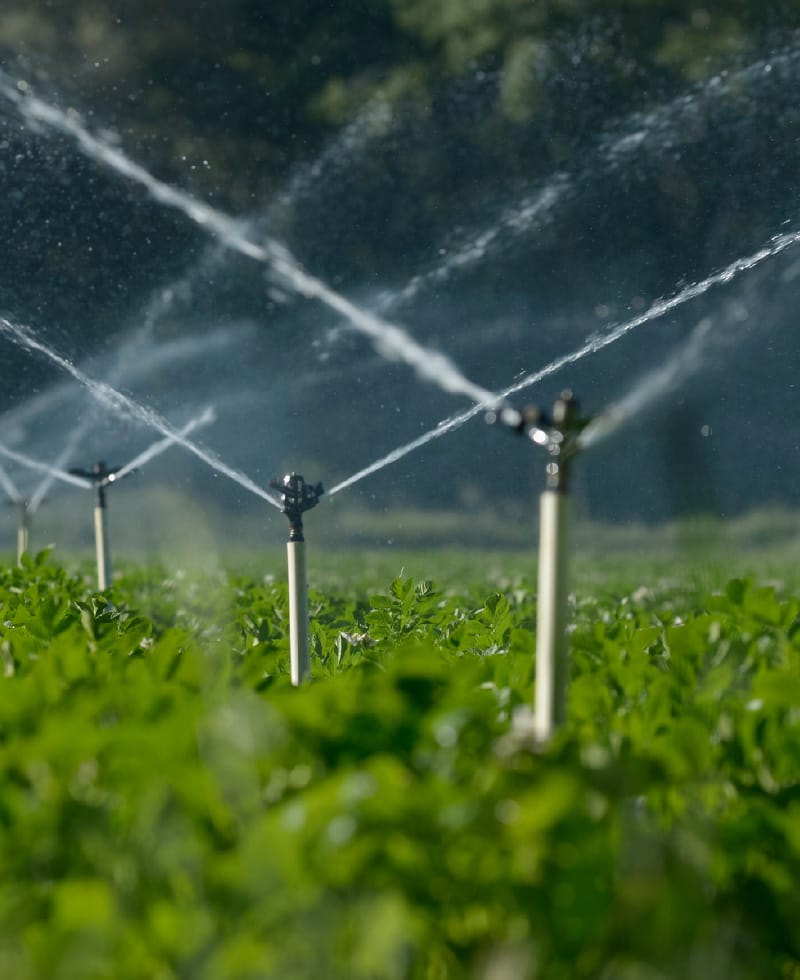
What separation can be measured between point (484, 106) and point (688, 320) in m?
3.69

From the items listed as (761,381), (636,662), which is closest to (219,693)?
(636,662)

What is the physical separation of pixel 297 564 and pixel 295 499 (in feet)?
0.64

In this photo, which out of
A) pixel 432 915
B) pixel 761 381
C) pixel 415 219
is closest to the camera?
pixel 432 915

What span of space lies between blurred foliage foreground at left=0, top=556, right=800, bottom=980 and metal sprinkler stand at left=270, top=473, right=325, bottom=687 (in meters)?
1.21

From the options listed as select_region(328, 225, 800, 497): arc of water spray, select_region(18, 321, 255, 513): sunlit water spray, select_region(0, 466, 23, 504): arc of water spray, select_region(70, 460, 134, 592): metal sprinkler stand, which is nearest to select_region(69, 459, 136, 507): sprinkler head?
select_region(70, 460, 134, 592): metal sprinkler stand

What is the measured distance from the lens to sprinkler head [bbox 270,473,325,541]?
3361 millimetres

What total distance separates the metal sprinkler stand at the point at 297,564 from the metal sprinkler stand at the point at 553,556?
1.29 metres

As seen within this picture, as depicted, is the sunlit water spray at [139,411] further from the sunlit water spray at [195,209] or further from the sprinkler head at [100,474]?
the sunlit water spray at [195,209]

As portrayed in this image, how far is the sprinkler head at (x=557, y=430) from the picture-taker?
6.17ft

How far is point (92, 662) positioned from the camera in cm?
224

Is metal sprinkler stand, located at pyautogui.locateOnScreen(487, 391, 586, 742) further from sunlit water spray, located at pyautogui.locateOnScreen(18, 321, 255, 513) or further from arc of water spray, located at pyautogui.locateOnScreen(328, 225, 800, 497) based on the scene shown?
sunlit water spray, located at pyautogui.locateOnScreen(18, 321, 255, 513)

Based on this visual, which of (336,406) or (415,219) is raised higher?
(415,219)

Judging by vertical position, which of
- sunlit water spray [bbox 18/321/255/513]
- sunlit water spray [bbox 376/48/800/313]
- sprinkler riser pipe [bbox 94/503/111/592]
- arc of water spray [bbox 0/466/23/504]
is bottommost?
sprinkler riser pipe [bbox 94/503/111/592]

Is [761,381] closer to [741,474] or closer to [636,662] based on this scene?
[741,474]
